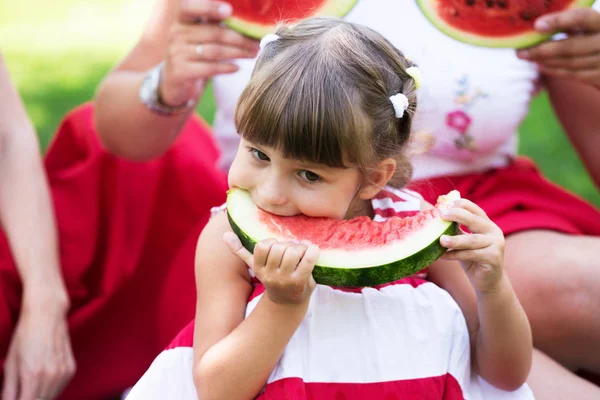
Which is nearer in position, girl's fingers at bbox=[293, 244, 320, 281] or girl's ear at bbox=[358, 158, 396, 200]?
girl's fingers at bbox=[293, 244, 320, 281]

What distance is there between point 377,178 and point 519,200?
75 centimetres

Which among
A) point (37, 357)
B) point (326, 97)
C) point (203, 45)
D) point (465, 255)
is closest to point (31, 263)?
point (37, 357)

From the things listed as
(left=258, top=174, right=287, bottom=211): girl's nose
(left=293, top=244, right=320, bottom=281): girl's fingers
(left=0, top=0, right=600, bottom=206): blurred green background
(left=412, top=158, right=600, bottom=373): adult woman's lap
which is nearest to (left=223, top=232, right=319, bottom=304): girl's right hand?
(left=293, top=244, right=320, bottom=281): girl's fingers

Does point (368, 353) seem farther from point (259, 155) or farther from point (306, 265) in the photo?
point (259, 155)

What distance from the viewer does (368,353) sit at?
160 cm

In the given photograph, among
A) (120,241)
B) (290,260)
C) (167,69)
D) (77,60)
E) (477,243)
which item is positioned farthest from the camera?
(77,60)

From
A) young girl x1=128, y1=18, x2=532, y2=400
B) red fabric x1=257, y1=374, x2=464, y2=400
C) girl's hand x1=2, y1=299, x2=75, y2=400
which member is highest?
young girl x1=128, y1=18, x2=532, y2=400

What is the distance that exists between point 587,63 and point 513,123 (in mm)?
266

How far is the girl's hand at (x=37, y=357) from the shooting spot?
2133 mm

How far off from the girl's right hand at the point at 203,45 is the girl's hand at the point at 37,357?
756 mm

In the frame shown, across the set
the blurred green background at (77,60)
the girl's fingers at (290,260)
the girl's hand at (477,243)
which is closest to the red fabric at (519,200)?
the girl's hand at (477,243)

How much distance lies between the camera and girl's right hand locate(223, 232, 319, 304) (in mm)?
1394

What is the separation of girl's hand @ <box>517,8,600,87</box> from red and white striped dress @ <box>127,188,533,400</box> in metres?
0.78

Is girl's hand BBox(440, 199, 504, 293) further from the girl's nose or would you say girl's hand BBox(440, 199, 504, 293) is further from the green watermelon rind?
the girl's nose
